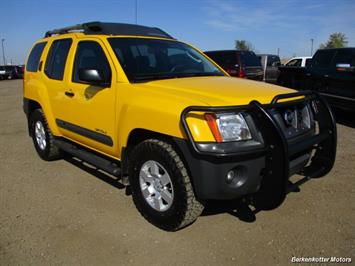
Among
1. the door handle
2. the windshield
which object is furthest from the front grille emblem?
the door handle

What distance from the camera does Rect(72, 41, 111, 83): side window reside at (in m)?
3.89

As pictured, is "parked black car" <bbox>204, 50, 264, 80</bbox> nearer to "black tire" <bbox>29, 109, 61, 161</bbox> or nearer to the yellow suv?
the yellow suv

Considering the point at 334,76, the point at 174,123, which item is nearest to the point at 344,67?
Result: the point at 334,76

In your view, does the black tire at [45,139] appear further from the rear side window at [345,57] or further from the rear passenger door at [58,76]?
the rear side window at [345,57]

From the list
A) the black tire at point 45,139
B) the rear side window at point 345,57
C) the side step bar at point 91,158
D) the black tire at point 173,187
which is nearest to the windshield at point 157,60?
the black tire at point 173,187

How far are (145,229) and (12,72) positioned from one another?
39167 millimetres

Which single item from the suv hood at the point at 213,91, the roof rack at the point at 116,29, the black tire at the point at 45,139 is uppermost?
the roof rack at the point at 116,29

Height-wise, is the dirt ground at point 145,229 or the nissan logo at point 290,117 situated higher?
the nissan logo at point 290,117

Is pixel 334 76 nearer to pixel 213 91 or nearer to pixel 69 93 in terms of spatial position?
pixel 213 91

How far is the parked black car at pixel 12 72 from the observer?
37.2 m

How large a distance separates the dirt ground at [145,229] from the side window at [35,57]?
1.98 metres

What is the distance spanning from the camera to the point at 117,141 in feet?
12.4

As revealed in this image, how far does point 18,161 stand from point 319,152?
182 inches

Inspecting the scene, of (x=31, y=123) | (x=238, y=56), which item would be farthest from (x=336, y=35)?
(x=31, y=123)
